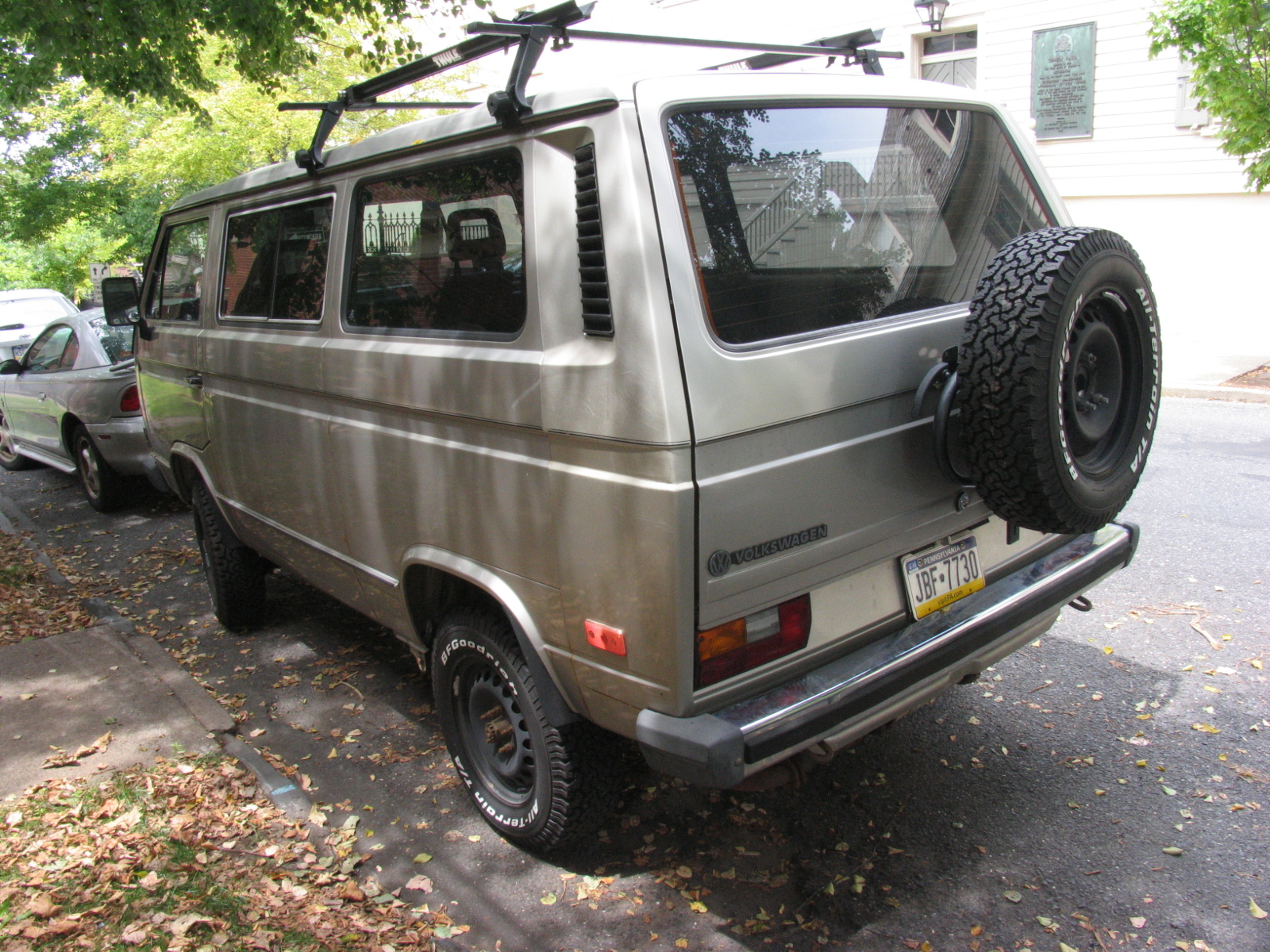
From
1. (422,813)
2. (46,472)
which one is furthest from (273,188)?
(46,472)

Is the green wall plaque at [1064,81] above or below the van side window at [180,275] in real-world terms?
above

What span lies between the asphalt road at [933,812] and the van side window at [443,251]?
162 cm

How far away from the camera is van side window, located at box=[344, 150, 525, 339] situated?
109 inches

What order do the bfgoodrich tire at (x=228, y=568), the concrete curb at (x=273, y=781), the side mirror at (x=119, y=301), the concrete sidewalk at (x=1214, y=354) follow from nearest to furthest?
the concrete curb at (x=273, y=781), the bfgoodrich tire at (x=228, y=568), the side mirror at (x=119, y=301), the concrete sidewalk at (x=1214, y=354)

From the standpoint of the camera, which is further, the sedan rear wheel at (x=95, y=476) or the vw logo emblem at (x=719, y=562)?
the sedan rear wheel at (x=95, y=476)

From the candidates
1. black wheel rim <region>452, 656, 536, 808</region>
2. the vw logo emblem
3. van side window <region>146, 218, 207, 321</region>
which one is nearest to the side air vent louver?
the vw logo emblem

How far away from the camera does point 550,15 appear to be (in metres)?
2.61

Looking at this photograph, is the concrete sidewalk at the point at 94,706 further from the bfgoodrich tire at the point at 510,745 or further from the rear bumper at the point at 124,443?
the rear bumper at the point at 124,443

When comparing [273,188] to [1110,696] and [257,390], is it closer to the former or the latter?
[257,390]

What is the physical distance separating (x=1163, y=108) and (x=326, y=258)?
13.4 m

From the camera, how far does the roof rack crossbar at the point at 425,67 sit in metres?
2.59

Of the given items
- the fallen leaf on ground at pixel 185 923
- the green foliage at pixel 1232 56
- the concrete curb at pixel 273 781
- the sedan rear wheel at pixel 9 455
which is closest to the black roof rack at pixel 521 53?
the concrete curb at pixel 273 781

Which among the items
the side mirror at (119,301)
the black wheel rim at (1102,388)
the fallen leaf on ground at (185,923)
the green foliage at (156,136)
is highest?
the green foliage at (156,136)

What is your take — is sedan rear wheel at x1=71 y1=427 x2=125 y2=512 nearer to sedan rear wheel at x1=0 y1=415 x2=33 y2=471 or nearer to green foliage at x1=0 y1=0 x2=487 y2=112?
sedan rear wheel at x1=0 y1=415 x2=33 y2=471
